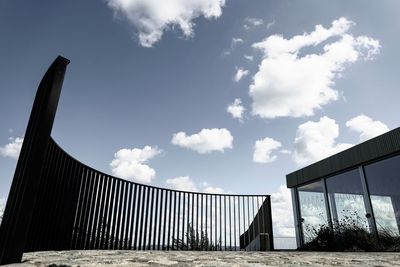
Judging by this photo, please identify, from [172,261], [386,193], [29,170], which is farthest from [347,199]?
[29,170]

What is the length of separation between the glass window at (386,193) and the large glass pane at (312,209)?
80.0 inches

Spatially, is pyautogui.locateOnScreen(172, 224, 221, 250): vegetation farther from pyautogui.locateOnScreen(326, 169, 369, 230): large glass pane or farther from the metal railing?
pyautogui.locateOnScreen(326, 169, 369, 230): large glass pane

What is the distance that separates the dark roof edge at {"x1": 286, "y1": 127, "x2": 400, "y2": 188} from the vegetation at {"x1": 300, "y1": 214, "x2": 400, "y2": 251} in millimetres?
1664

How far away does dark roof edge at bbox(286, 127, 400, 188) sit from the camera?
Answer: 24.3 ft

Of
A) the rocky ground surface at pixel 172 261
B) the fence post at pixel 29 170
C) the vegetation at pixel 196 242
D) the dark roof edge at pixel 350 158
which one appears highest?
the dark roof edge at pixel 350 158

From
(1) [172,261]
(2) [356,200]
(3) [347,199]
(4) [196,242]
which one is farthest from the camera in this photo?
(3) [347,199]

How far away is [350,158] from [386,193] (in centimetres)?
142

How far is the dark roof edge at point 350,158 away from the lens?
7.39 meters

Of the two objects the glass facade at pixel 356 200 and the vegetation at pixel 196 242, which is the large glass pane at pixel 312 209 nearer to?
the glass facade at pixel 356 200

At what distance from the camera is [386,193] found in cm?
768

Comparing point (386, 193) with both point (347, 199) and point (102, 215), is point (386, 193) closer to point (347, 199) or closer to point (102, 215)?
point (347, 199)

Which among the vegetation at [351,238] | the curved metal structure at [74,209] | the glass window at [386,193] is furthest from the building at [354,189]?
the curved metal structure at [74,209]

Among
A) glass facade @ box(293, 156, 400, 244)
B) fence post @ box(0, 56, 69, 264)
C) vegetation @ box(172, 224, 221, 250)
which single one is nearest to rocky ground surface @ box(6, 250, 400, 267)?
fence post @ box(0, 56, 69, 264)

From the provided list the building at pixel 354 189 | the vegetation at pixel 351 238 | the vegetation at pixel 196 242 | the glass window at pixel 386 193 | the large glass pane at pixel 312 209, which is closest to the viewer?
the vegetation at pixel 196 242
